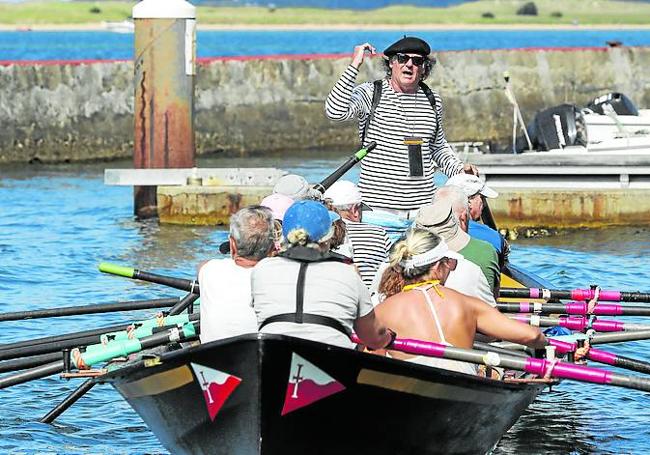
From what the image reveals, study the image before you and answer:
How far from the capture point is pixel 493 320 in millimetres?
7676

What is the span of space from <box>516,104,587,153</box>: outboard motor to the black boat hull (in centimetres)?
1169

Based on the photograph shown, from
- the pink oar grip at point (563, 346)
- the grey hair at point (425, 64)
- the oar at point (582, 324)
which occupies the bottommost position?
the oar at point (582, 324)

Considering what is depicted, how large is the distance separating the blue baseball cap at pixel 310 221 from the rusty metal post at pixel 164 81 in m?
11.1

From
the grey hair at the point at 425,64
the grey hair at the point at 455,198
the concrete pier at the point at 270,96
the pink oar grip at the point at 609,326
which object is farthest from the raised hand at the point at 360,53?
the concrete pier at the point at 270,96

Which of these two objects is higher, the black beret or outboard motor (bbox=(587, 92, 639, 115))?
the black beret

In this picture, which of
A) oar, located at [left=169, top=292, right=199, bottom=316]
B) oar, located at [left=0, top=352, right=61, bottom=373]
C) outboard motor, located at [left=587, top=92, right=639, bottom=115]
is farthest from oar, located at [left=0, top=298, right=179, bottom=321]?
outboard motor, located at [left=587, top=92, right=639, bottom=115]

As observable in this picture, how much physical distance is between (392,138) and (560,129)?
30.0ft

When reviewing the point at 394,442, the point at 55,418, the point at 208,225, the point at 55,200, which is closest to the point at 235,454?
the point at 394,442

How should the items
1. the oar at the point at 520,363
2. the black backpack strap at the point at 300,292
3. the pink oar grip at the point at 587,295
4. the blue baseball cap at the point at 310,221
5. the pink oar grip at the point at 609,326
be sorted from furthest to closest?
the pink oar grip at the point at 587,295
the pink oar grip at the point at 609,326
the oar at the point at 520,363
the blue baseball cap at the point at 310,221
the black backpack strap at the point at 300,292

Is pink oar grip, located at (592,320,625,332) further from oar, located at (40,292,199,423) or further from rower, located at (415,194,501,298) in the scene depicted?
oar, located at (40,292,199,423)

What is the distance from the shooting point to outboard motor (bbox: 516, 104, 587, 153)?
63.8ft

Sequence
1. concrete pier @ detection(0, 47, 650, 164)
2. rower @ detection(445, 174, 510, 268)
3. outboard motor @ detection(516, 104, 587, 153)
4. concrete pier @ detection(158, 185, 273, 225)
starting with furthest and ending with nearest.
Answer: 1. concrete pier @ detection(0, 47, 650, 164)
2. outboard motor @ detection(516, 104, 587, 153)
3. concrete pier @ detection(158, 185, 273, 225)
4. rower @ detection(445, 174, 510, 268)

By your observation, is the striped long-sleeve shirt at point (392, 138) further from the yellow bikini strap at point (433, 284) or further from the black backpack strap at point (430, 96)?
the yellow bikini strap at point (433, 284)

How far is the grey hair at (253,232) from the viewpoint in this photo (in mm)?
7625
